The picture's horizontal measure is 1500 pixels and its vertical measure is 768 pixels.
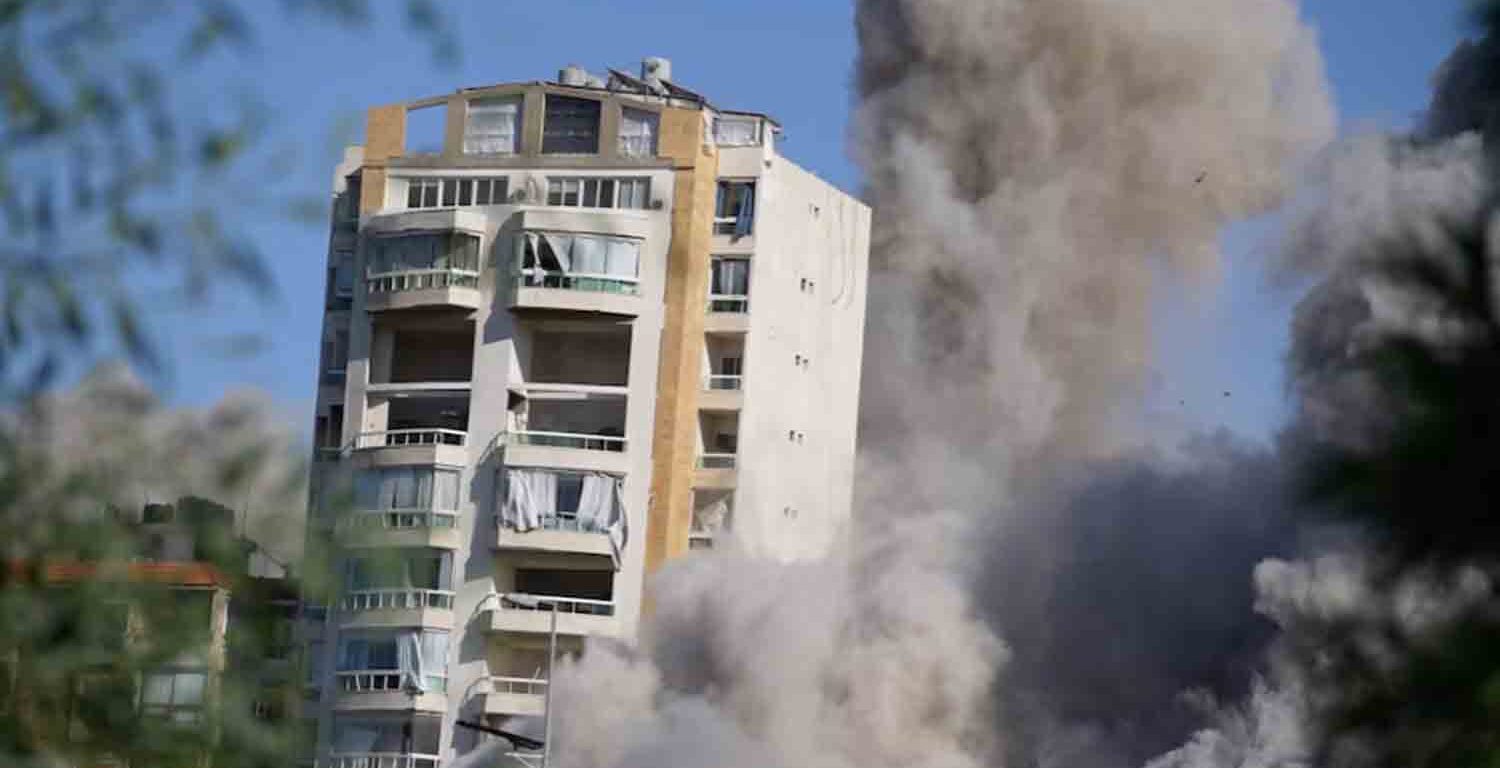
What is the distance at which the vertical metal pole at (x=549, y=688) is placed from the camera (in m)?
53.5

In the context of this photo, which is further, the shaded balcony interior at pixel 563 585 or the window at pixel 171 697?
the shaded balcony interior at pixel 563 585

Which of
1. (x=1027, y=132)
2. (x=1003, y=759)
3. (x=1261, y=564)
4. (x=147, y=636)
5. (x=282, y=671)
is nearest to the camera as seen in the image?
(x=147, y=636)

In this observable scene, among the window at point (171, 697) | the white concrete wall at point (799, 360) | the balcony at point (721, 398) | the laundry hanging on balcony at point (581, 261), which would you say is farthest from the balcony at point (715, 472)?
the window at point (171, 697)

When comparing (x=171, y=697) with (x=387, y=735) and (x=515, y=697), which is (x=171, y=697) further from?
(x=387, y=735)

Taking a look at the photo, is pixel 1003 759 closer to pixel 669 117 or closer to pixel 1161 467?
pixel 1161 467

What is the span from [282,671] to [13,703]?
79 cm

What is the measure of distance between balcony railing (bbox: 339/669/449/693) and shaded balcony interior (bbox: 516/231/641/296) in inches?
290

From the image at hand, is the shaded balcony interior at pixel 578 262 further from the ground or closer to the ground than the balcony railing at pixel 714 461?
further from the ground

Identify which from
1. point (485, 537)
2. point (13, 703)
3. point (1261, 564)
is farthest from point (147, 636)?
point (485, 537)

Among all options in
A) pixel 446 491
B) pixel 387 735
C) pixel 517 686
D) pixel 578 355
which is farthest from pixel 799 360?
pixel 387 735

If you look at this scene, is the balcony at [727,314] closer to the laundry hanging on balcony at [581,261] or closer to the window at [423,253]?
the laundry hanging on balcony at [581,261]

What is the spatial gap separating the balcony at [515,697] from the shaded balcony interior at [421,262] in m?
6.95

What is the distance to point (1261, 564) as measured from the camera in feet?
183

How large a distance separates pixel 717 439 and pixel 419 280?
20.6 feet
